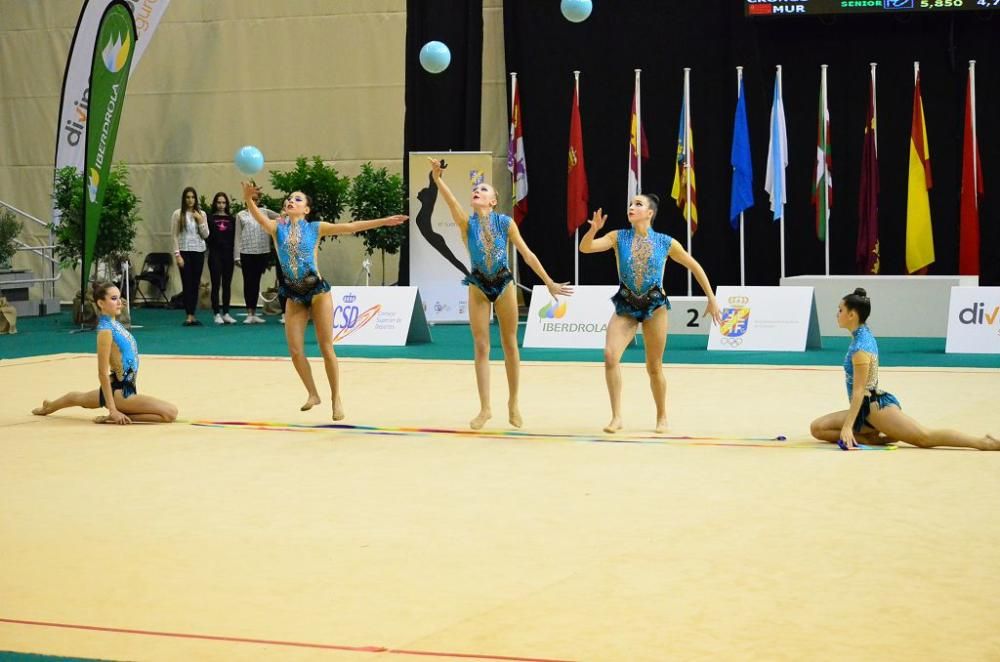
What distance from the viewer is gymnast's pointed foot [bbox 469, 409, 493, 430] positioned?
7.79 meters

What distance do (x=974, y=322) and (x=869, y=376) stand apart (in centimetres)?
613

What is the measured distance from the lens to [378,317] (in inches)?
544

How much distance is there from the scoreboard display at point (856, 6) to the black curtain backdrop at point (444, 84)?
4.15m

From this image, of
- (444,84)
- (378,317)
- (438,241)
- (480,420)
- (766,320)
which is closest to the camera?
(480,420)

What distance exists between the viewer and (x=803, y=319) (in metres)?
12.6

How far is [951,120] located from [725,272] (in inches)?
133

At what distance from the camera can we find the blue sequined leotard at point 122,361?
799 centimetres

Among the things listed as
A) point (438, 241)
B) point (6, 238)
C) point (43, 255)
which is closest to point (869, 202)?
point (438, 241)

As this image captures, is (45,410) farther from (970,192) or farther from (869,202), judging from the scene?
(970,192)

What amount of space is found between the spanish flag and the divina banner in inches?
418

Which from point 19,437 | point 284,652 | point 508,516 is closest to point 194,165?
point 19,437

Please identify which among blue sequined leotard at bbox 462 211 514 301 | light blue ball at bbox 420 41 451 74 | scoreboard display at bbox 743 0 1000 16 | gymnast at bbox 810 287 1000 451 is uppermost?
scoreboard display at bbox 743 0 1000 16

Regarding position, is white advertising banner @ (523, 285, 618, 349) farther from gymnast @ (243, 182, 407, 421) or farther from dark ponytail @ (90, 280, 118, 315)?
dark ponytail @ (90, 280, 118, 315)

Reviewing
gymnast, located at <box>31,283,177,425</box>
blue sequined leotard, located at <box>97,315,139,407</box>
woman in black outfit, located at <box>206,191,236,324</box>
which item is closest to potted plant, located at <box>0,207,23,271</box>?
woman in black outfit, located at <box>206,191,236,324</box>
